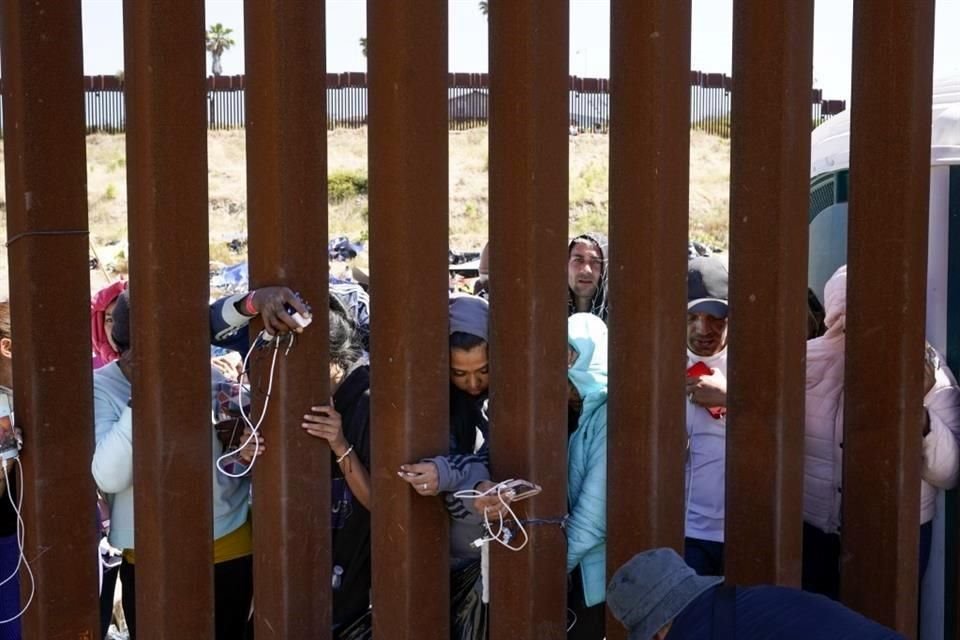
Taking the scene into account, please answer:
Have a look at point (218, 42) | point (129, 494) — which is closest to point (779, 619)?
point (129, 494)

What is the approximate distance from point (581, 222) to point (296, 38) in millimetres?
27545

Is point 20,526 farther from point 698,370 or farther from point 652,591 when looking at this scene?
point 698,370

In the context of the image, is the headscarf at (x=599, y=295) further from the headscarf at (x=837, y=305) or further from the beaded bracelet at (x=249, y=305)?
the beaded bracelet at (x=249, y=305)

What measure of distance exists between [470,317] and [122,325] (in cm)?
87

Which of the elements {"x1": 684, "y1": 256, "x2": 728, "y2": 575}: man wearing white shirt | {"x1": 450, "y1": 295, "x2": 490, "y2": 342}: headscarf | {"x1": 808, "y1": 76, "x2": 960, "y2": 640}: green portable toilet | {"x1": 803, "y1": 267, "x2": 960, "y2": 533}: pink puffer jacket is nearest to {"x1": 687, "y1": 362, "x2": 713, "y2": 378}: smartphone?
{"x1": 684, "y1": 256, "x2": 728, "y2": 575}: man wearing white shirt

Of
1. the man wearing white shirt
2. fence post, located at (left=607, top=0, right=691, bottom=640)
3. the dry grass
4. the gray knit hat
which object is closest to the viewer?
the gray knit hat

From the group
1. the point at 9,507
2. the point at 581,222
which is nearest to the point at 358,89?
the point at 581,222

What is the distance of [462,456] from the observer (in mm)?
2695

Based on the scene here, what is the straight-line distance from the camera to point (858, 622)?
2096 mm

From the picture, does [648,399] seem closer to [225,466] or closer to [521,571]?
[521,571]

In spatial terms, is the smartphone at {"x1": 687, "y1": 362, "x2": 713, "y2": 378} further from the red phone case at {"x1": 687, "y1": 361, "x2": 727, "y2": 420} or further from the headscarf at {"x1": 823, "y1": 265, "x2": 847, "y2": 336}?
the headscarf at {"x1": 823, "y1": 265, "x2": 847, "y2": 336}

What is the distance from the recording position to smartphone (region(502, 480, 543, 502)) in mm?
2664

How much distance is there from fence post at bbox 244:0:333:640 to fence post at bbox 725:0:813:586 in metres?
0.94

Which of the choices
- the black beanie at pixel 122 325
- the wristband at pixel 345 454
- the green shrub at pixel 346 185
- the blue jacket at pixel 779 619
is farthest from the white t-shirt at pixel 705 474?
the green shrub at pixel 346 185
